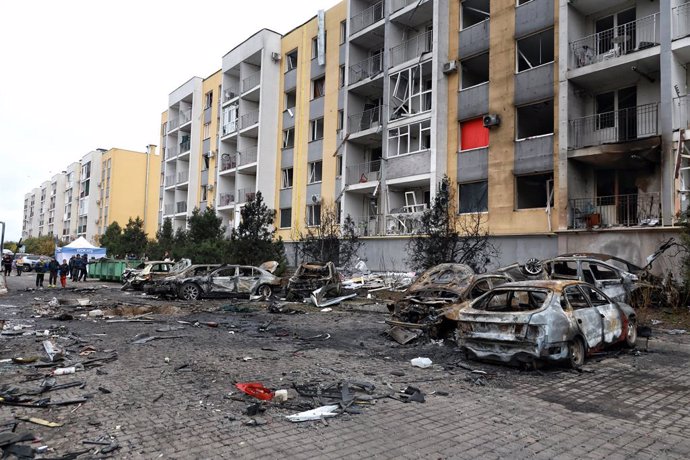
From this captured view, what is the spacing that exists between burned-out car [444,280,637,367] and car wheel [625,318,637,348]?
14 centimetres

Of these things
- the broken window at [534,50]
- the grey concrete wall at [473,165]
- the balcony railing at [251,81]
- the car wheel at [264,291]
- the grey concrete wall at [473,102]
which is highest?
the balcony railing at [251,81]

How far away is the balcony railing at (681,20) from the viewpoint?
648 inches

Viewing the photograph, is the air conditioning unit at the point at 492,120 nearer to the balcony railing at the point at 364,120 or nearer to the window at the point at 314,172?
the balcony railing at the point at 364,120

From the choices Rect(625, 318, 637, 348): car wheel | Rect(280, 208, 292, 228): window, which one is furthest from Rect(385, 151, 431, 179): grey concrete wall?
Rect(625, 318, 637, 348): car wheel

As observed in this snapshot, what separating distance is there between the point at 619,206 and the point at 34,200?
14254 centimetres

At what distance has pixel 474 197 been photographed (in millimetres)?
22719

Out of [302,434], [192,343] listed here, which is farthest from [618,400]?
[192,343]

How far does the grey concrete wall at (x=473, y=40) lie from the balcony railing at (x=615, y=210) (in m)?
9.15

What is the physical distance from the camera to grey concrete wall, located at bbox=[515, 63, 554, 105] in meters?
20.2

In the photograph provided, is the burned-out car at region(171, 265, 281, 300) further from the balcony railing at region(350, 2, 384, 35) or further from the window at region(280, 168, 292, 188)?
the balcony railing at region(350, 2, 384, 35)

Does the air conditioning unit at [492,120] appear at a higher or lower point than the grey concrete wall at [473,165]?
higher

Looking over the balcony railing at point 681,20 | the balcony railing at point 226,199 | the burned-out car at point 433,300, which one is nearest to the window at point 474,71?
the balcony railing at point 681,20

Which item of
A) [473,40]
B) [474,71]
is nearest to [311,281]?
[474,71]

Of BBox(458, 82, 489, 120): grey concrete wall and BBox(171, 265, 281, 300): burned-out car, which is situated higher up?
BBox(458, 82, 489, 120): grey concrete wall
